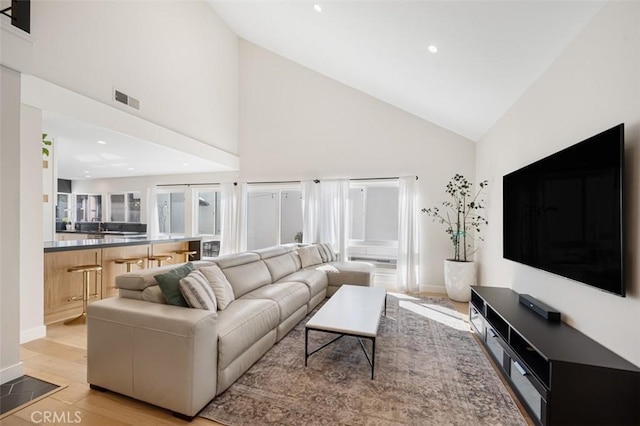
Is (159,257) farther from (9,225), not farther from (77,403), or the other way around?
(77,403)

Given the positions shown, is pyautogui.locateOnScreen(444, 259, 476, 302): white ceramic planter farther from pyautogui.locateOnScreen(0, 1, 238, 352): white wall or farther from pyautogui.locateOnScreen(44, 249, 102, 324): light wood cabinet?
pyautogui.locateOnScreen(44, 249, 102, 324): light wood cabinet

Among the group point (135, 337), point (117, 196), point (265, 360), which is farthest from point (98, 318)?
point (117, 196)

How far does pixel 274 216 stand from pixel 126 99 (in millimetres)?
3466

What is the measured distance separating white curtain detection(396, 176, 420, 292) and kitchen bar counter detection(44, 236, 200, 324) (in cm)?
428

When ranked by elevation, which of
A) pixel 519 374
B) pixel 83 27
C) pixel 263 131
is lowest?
pixel 519 374

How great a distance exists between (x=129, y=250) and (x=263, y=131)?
137 inches

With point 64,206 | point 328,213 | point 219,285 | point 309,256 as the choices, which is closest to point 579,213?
point 219,285

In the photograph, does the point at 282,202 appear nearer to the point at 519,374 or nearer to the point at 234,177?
the point at 234,177

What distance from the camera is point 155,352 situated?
1.82m

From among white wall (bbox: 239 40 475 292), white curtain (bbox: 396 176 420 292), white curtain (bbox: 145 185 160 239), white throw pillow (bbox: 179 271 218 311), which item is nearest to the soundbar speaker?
white curtain (bbox: 396 176 420 292)

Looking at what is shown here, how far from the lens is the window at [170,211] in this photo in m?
7.36

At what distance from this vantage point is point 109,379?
197 cm

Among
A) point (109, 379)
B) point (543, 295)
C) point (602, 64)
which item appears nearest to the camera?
point (602, 64)

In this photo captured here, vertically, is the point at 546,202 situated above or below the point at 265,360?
above
